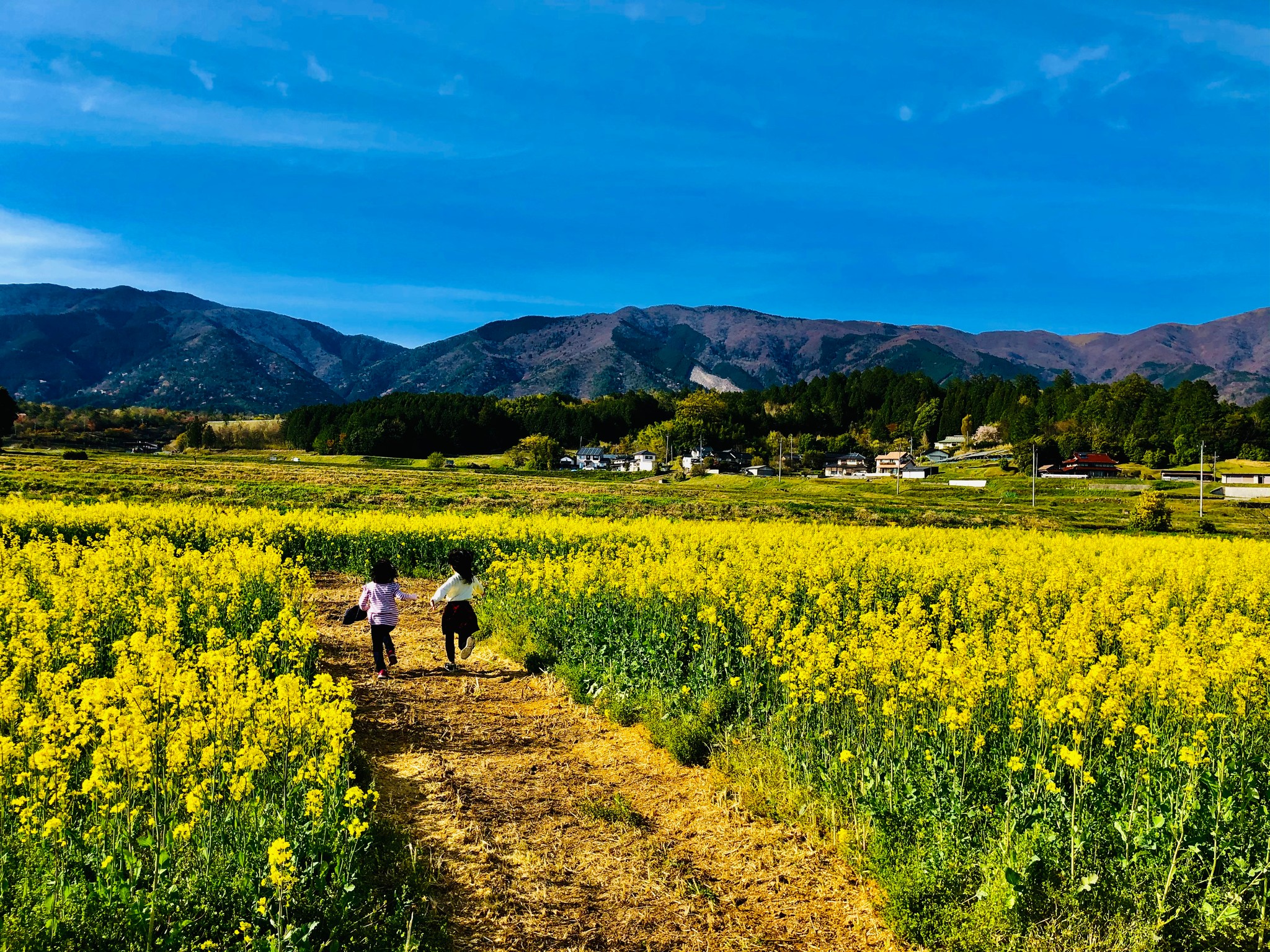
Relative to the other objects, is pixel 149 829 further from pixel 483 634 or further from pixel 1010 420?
pixel 1010 420

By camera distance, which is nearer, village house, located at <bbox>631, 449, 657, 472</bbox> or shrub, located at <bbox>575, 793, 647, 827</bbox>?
shrub, located at <bbox>575, 793, 647, 827</bbox>

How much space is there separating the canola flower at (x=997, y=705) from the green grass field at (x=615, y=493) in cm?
2139

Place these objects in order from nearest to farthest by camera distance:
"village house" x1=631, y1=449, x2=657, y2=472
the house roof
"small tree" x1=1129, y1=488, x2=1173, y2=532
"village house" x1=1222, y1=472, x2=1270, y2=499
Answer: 1. "small tree" x1=1129, y1=488, x2=1173, y2=532
2. "village house" x1=1222, y1=472, x2=1270, y2=499
3. the house roof
4. "village house" x1=631, y1=449, x2=657, y2=472

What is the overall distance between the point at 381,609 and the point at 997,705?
7852 mm

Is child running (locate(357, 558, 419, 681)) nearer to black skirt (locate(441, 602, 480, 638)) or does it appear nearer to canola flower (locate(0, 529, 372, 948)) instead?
black skirt (locate(441, 602, 480, 638))

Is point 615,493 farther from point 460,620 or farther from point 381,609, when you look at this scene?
point 381,609

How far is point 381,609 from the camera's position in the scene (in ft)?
34.6

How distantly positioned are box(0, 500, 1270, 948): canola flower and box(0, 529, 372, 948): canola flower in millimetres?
3613

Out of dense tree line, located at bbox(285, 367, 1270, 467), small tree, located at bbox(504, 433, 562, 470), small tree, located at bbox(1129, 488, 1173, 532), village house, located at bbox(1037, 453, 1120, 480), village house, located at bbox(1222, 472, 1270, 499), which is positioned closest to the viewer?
small tree, located at bbox(1129, 488, 1173, 532)

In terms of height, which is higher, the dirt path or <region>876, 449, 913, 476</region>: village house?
<region>876, 449, 913, 476</region>: village house

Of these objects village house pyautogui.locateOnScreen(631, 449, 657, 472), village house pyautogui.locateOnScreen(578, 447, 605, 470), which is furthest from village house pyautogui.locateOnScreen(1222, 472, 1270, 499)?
village house pyautogui.locateOnScreen(578, 447, 605, 470)

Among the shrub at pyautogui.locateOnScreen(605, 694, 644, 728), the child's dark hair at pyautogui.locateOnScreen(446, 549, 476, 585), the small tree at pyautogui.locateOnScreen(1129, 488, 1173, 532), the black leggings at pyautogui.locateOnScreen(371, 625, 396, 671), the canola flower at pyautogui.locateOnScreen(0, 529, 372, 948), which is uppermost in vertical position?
the child's dark hair at pyautogui.locateOnScreen(446, 549, 476, 585)

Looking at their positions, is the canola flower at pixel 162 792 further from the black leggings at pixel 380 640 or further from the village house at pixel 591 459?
the village house at pixel 591 459

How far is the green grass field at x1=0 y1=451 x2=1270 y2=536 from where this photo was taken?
137ft
